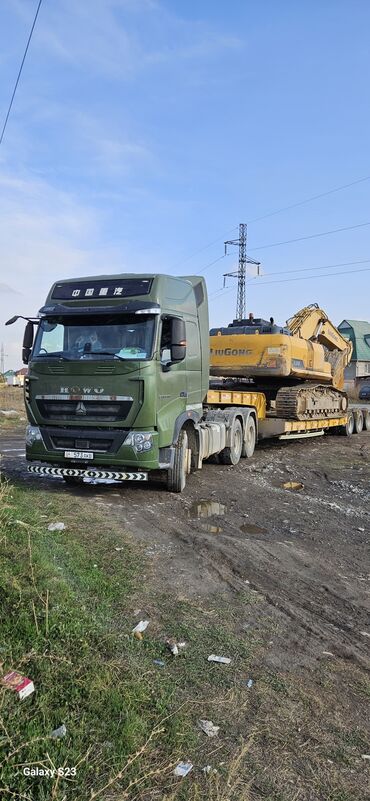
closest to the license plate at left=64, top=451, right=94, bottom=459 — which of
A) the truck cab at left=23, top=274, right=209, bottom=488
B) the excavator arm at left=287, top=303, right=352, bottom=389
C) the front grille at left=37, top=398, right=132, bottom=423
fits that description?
the truck cab at left=23, top=274, right=209, bottom=488

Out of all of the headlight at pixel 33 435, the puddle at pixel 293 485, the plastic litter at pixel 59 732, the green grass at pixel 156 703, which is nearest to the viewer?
the green grass at pixel 156 703

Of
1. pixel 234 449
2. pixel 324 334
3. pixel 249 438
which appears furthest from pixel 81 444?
pixel 324 334

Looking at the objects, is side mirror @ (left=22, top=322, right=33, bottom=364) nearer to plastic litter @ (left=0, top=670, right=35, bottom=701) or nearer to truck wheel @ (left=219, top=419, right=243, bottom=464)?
truck wheel @ (left=219, top=419, right=243, bottom=464)

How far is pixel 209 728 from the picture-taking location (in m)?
2.62

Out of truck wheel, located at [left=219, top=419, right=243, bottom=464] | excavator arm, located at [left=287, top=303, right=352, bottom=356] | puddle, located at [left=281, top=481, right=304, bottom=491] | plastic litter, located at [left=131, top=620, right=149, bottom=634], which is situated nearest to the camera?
plastic litter, located at [left=131, top=620, right=149, bottom=634]

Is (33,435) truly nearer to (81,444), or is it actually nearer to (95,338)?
(81,444)

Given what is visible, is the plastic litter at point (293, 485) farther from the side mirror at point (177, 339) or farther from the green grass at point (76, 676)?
the green grass at point (76, 676)

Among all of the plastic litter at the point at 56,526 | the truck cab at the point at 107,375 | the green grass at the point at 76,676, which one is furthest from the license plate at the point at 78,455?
the green grass at the point at 76,676

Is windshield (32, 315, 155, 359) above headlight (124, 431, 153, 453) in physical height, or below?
above

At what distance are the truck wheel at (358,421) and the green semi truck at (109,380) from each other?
1235 cm

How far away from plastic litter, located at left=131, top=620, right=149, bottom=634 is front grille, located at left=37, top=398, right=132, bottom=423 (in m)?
3.52

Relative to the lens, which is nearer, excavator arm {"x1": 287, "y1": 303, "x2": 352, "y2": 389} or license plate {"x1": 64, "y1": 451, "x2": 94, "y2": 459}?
license plate {"x1": 64, "y1": 451, "x2": 94, "y2": 459}

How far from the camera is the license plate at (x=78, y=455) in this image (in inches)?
278

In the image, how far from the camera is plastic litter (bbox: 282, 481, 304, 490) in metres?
9.07
